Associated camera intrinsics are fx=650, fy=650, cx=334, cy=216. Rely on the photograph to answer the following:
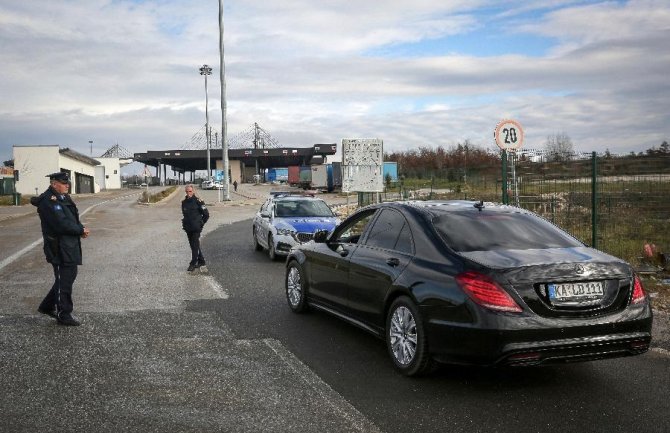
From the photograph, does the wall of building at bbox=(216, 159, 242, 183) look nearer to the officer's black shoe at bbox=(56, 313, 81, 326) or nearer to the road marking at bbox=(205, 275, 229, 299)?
the road marking at bbox=(205, 275, 229, 299)

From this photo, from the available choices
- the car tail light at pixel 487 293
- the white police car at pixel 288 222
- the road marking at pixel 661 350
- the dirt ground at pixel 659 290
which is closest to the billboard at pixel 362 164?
the white police car at pixel 288 222

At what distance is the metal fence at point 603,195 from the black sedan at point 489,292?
20.4 ft

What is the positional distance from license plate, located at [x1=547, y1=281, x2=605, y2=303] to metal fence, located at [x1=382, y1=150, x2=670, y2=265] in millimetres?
7205

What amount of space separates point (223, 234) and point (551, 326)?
17055 mm

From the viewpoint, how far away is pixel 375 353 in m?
6.27

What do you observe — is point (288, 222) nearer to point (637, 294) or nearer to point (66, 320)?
point (66, 320)

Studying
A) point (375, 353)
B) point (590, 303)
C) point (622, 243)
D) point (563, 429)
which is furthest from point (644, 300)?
point (622, 243)

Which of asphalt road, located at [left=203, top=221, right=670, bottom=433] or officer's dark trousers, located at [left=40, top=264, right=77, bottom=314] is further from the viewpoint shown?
officer's dark trousers, located at [left=40, top=264, right=77, bottom=314]

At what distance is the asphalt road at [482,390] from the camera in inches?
174

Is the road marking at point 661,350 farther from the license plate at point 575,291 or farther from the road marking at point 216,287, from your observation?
the road marking at point 216,287

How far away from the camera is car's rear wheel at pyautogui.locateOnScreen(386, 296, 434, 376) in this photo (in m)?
5.33

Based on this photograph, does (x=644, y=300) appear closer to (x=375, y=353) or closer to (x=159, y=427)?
(x=375, y=353)

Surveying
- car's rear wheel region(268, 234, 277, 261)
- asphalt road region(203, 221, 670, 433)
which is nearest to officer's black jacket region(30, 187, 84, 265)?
asphalt road region(203, 221, 670, 433)

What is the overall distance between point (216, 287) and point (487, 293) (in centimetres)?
619
